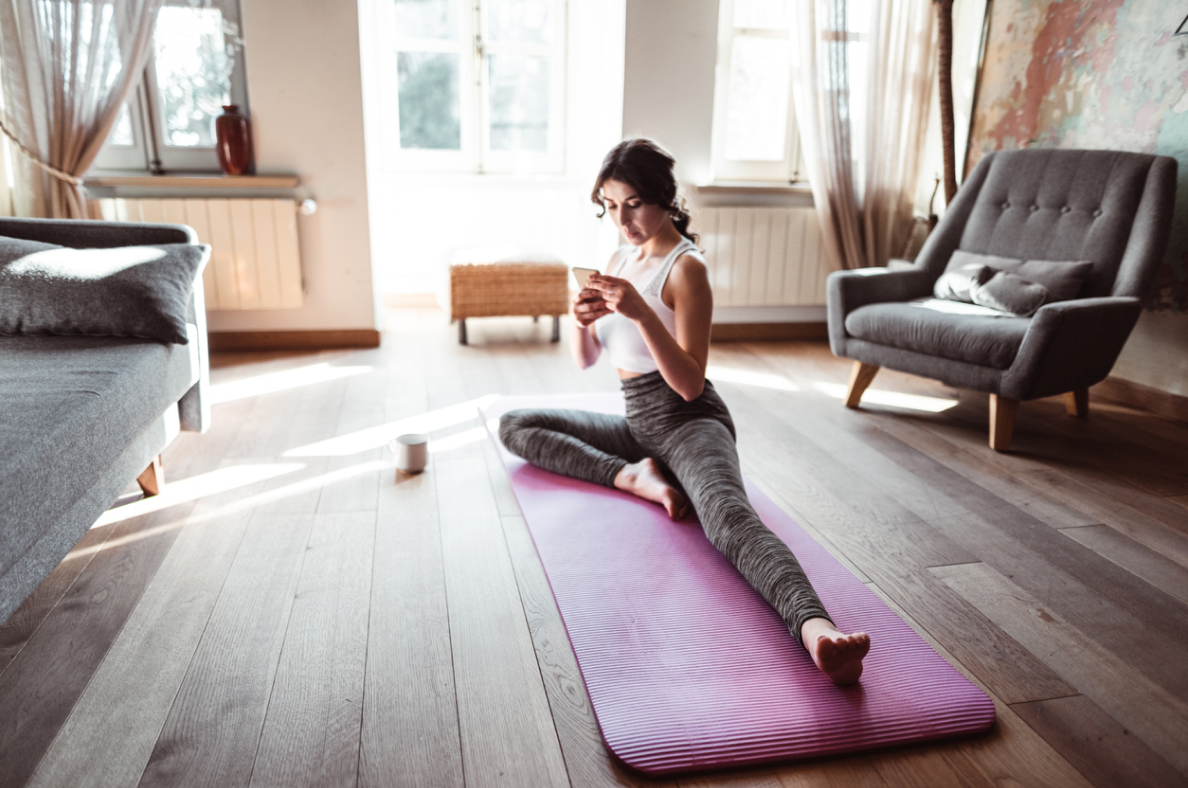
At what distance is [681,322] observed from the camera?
173cm

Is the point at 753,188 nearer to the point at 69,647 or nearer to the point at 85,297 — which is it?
the point at 85,297

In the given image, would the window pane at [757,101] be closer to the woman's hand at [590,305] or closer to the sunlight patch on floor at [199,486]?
the woman's hand at [590,305]

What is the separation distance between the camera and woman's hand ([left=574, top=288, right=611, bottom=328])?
1721 mm

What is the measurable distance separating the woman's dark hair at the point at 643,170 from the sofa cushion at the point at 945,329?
1.29m

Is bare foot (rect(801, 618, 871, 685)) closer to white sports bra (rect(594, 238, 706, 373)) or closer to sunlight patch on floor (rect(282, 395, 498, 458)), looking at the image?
white sports bra (rect(594, 238, 706, 373))

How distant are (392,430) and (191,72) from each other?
195 centimetres

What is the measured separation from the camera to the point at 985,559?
5.81 feet

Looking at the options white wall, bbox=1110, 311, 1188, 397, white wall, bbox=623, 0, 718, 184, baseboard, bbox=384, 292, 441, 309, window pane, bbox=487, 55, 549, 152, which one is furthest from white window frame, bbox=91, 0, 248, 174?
white wall, bbox=1110, 311, 1188, 397

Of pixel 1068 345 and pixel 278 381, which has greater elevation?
pixel 1068 345

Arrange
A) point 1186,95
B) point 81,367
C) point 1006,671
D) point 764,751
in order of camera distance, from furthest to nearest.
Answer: point 1186,95 → point 81,367 → point 1006,671 → point 764,751

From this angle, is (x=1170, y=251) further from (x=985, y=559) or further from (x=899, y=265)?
(x=985, y=559)

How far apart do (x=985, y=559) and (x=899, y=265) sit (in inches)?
81.2

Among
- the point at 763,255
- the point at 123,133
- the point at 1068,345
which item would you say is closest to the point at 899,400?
the point at 1068,345

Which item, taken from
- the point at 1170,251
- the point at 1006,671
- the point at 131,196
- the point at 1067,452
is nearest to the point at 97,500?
the point at 1006,671
